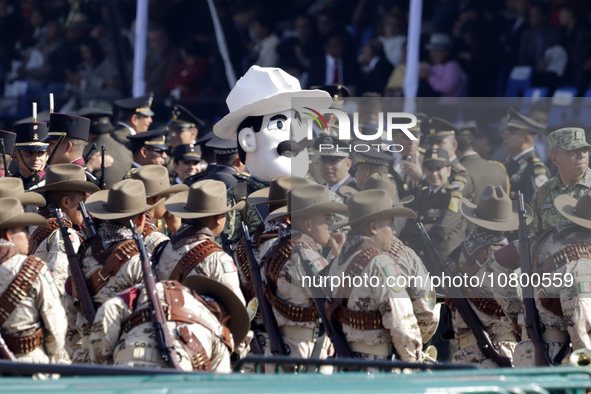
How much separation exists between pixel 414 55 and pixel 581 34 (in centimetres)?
192

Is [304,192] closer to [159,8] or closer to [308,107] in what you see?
[308,107]

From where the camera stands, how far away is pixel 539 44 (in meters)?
10.4

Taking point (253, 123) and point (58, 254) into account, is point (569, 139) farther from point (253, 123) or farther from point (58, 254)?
point (58, 254)

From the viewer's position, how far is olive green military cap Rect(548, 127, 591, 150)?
17.2 ft

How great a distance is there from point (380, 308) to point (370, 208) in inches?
21.0

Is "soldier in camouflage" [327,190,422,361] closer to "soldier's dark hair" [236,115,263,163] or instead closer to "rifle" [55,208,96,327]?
"rifle" [55,208,96,327]

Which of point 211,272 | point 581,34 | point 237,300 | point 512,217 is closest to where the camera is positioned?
point 237,300

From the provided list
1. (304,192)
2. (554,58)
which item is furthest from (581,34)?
(304,192)

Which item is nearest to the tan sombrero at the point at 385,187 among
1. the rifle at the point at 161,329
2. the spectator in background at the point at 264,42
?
the rifle at the point at 161,329

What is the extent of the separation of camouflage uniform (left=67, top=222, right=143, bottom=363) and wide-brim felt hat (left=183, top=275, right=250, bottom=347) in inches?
29.2

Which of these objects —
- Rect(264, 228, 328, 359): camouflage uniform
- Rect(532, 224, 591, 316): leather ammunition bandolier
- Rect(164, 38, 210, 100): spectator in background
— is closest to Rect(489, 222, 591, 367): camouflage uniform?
Rect(532, 224, 591, 316): leather ammunition bandolier

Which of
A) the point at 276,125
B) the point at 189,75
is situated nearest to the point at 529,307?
the point at 276,125

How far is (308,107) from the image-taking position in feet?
20.8

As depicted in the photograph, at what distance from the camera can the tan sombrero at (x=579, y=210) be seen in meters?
4.87
